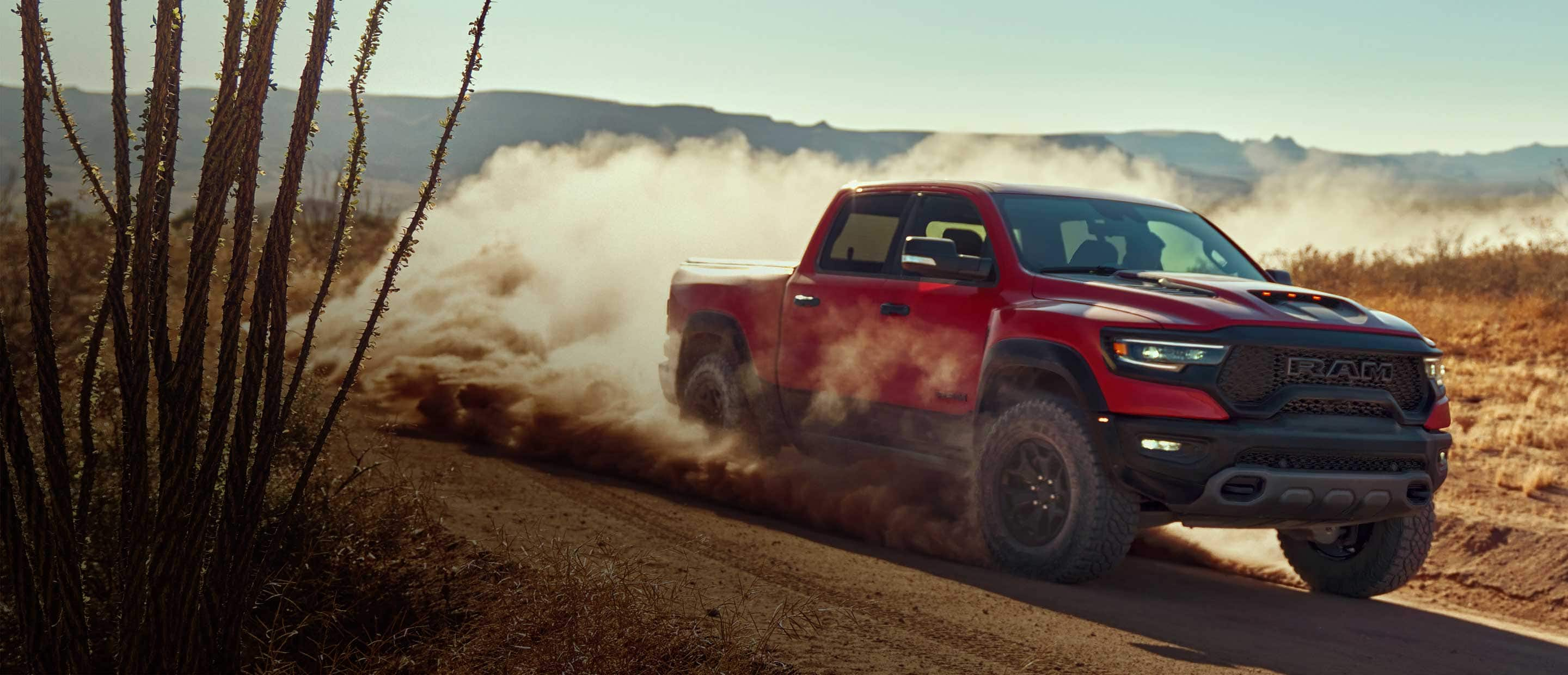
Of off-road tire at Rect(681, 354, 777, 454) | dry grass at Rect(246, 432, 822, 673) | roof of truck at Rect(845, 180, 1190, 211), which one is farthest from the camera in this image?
off-road tire at Rect(681, 354, 777, 454)

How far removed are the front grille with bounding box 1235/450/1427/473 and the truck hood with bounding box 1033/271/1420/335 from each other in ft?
1.91

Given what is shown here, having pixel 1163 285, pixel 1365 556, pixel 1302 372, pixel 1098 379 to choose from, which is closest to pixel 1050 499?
pixel 1098 379

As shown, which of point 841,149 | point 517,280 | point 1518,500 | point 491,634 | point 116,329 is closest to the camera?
point 116,329

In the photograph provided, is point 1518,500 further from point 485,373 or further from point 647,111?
point 647,111

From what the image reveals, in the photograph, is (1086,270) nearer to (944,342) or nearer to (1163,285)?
(1163,285)

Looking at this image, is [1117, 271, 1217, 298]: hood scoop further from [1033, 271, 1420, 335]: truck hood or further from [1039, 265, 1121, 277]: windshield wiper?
[1039, 265, 1121, 277]: windshield wiper

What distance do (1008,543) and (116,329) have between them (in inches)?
171

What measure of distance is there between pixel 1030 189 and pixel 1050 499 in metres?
2.04

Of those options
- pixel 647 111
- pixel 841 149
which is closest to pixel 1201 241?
pixel 647 111

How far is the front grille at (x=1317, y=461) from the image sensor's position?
20.9 feet

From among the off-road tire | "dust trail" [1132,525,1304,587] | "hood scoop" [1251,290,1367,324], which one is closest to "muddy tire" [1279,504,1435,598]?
"dust trail" [1132,525,1304,587]

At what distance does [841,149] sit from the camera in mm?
167125

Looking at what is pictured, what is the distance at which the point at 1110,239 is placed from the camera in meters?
7.85

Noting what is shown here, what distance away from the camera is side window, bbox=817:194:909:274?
8.42 metres
